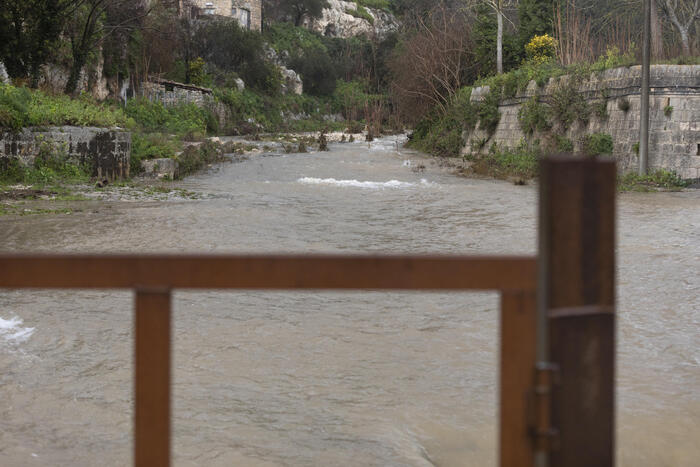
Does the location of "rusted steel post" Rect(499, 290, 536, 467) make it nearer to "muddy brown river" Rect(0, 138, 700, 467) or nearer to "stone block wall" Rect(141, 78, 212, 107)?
"muddy brown river" Rect(0, 138, 700, 467)

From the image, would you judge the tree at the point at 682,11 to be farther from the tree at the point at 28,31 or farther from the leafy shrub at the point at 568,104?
the tree at the point at 28,31

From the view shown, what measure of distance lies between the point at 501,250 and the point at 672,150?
29.2ft

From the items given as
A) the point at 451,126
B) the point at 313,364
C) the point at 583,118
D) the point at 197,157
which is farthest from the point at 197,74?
the point at 313,364

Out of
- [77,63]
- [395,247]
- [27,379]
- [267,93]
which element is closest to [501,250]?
[395,247]

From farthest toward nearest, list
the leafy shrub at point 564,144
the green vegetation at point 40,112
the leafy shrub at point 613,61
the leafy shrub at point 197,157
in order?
the leafy shrub at point 197,157 < the leafy shrub at point 564,144 < the leafy shrub at point 613,61 < the green vegetation at point 40,112

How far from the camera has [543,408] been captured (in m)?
1.71

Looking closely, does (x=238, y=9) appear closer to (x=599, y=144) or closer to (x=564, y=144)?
(x=564, y=144)

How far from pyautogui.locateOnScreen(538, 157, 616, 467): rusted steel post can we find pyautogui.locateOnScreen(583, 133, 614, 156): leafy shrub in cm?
1714

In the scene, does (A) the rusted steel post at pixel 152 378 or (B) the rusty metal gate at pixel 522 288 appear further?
(A) the rusted steel post at pixel 152 378

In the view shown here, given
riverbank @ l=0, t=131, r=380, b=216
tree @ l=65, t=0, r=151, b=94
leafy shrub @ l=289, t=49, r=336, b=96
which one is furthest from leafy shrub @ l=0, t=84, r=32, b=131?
leafy shrub @ l=289, t=49, r=336, b=96

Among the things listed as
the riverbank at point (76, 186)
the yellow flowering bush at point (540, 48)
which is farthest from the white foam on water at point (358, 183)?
the yellow flowering bush at point (540, 48)

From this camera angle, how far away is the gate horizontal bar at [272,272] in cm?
179

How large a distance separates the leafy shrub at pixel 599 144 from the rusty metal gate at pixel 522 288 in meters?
17.1

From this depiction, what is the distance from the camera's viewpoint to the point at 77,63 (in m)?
22.1
